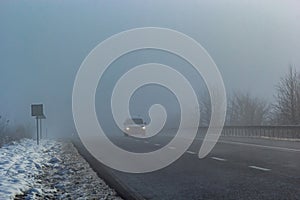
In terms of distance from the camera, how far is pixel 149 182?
13.0 meters

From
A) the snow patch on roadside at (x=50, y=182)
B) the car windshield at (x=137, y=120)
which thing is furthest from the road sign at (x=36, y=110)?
the car windshield at (x=137, y=120)

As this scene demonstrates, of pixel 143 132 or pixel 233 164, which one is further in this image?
pixel 143 132

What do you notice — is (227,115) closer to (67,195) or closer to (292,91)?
(292,91)

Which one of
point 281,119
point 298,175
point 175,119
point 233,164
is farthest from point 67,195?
point 175,119

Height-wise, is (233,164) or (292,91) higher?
(292,91)

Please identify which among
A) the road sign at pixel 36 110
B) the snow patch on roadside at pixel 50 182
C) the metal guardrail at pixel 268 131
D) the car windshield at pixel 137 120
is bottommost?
the snow patch on roadside at pixel 50 182

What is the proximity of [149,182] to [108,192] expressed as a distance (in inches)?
81.8

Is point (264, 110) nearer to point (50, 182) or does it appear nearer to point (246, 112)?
point (246, 112)

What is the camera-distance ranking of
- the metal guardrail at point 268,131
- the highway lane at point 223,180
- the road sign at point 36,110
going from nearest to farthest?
the highway lane at point 223,180 → the road sign at point 36,110 → the metal guardrail at point 268,131

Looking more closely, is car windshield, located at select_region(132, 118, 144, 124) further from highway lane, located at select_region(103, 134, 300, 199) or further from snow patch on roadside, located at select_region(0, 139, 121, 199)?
highway lane, located at select_region(103, 134, 300, 199)

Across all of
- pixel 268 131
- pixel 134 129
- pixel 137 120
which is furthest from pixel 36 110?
pixel 137 120

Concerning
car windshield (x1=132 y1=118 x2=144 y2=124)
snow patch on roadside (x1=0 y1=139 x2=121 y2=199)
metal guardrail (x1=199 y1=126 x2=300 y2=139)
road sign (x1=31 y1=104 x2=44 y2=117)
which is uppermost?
road sign (x1=31 y1=104 x2=44 y2=117)

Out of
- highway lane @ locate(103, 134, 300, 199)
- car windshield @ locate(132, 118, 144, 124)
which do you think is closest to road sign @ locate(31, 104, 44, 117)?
highway lane @ locate(103, 134, 300, 199)

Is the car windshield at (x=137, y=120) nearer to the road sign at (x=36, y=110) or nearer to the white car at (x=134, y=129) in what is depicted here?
the white car at (x=134, y=129)
